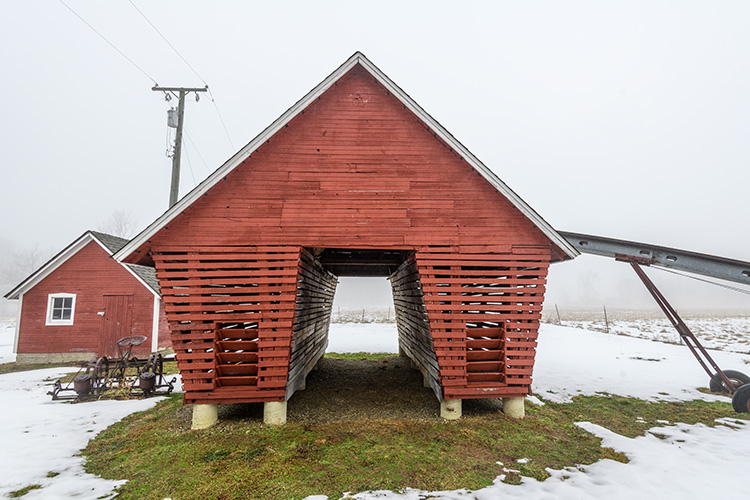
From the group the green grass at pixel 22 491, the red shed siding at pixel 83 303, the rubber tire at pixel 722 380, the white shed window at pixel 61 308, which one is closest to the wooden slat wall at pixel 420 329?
the green grass at pixel 22 491

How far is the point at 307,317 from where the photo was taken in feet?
32.0

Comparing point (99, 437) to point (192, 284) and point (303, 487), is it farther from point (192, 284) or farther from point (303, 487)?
point (303, 487)

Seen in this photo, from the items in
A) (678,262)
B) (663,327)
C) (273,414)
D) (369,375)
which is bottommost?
(663,327)

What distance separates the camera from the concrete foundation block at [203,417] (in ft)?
24.3

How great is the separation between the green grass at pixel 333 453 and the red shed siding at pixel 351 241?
834mm

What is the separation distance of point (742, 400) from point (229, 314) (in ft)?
44.3

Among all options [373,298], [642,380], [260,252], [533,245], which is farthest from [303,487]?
[373,298]

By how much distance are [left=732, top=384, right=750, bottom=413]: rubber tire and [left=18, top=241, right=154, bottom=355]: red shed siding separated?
21872mm

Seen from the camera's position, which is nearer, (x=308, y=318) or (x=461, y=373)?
(x=461, y=373)

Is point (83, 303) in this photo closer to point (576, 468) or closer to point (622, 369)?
point (576, 468)

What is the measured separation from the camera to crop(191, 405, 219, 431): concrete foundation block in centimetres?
741

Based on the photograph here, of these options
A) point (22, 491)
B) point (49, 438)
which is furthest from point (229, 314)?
point (49, 438)

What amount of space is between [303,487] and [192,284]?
468cm

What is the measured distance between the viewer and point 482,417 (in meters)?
8.05
